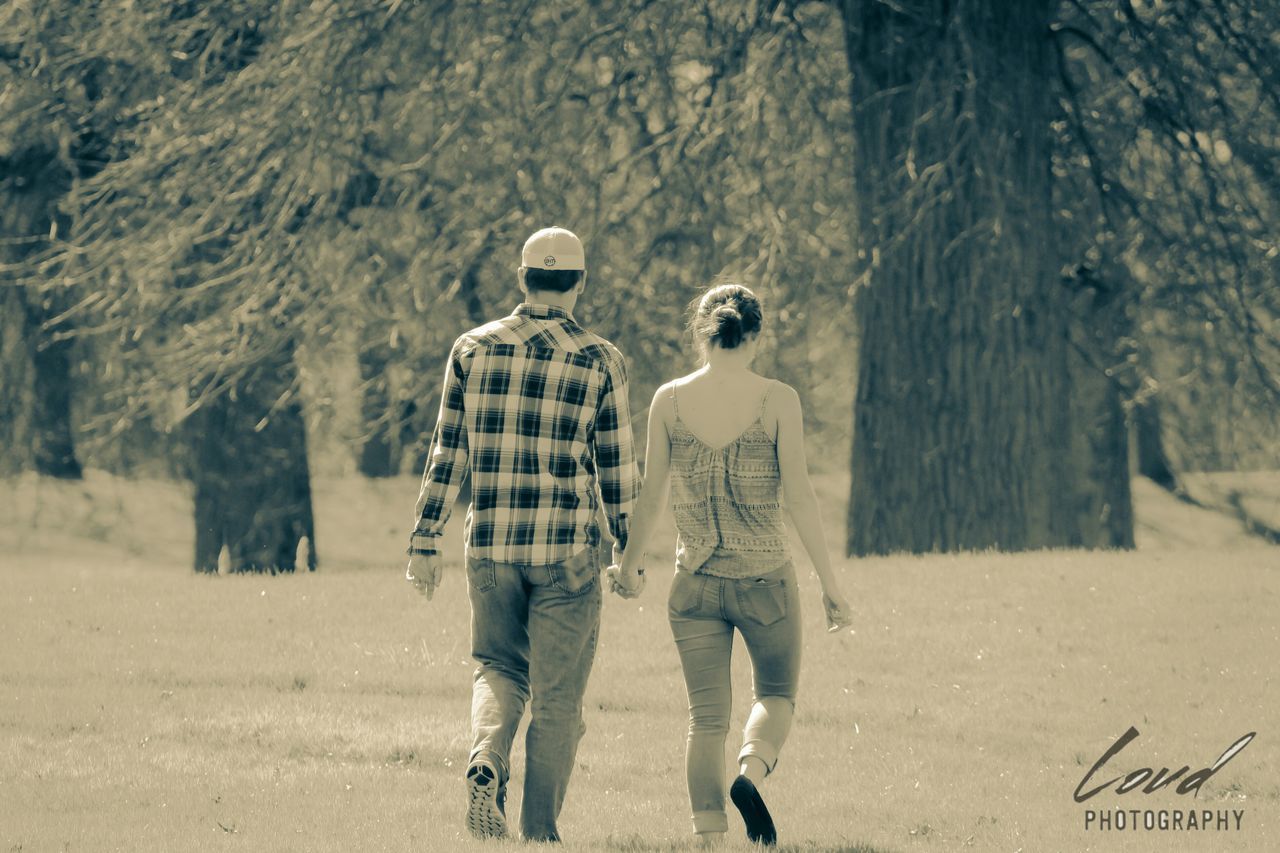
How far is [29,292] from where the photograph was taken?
16578 millimetres

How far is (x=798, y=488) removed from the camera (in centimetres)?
478

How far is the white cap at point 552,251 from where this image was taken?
4.74 meters

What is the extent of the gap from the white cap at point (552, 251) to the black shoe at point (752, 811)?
1525 millimetres

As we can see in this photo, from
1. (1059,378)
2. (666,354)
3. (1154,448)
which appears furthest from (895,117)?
(1154,448)

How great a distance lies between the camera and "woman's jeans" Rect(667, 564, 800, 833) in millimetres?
4742

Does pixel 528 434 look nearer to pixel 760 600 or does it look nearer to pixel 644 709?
pixel 760 600

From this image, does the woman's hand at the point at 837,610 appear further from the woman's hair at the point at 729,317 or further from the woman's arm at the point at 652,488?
the woman's hair at the point at 729,317

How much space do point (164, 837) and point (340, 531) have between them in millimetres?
16765

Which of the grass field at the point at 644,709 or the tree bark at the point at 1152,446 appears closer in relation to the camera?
the grass field at the point at 644,709

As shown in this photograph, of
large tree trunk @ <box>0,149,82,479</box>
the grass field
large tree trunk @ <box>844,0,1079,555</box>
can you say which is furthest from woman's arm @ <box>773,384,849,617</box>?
large tree trunk @ <box>0,149,82,479</box>

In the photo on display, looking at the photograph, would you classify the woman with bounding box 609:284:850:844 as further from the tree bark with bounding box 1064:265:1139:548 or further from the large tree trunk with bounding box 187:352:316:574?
the large tree trunk with bounding box 187:352:316:574

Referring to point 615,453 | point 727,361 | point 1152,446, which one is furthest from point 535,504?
point 1152,446

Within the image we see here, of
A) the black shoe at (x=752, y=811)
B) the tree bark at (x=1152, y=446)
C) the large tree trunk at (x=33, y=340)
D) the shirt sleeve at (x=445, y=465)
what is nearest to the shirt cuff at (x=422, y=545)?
the shirt sleeve at (x=445, y=465)

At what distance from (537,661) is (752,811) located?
74cm
